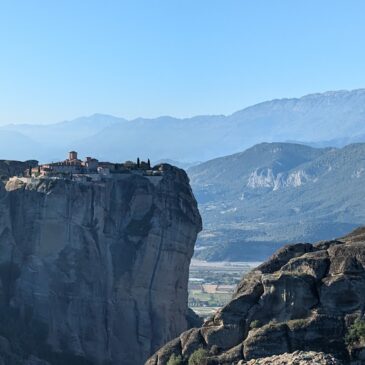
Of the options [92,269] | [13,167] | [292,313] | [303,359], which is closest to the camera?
[303,359]

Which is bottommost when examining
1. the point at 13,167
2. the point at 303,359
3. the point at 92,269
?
the point at 92,269

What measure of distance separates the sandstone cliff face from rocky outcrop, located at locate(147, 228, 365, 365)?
3872cm

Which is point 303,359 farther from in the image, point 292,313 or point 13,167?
point 13,167

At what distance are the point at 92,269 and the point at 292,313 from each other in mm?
42654

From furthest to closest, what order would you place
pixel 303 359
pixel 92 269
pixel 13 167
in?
pixel 13 167 → pixel 92 269 → pixel 303 359

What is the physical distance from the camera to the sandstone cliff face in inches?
3056

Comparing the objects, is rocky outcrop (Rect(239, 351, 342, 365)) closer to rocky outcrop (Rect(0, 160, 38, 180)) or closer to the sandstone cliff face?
the sandstone cliff face

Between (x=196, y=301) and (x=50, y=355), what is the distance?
99464 mm

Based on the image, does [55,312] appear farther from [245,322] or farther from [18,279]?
[245,322]

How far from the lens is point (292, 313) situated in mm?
36719

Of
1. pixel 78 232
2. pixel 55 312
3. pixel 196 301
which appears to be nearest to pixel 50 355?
pixel 55 312

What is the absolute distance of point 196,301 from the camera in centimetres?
17362

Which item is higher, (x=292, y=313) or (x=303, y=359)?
(x=292, y=313)

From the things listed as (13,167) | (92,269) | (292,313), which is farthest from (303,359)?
(13,167)
